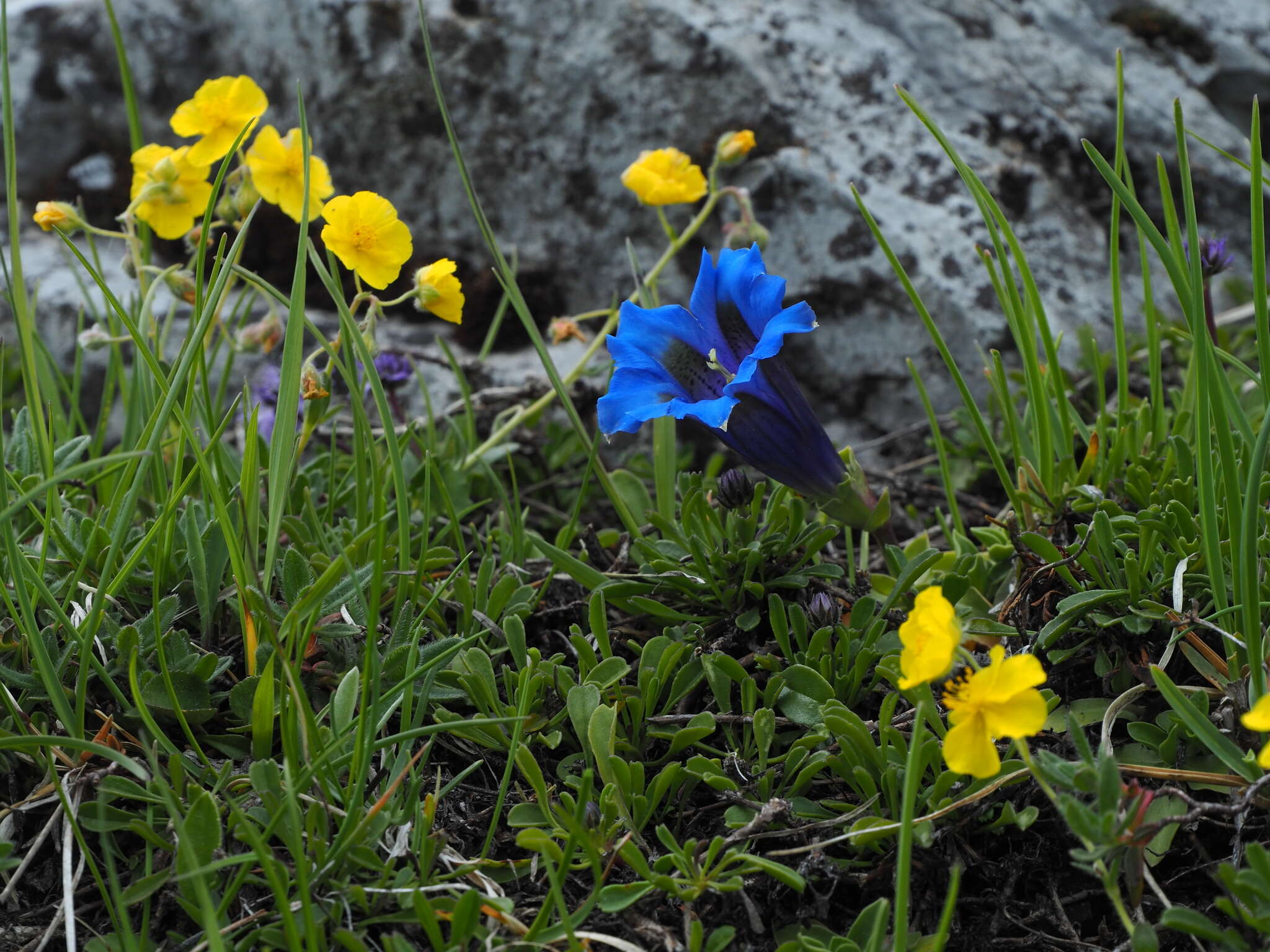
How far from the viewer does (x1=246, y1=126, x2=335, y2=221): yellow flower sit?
1699mm

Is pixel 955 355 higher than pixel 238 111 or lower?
lower

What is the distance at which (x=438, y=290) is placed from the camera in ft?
5.11

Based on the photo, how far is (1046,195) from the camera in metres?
2.80

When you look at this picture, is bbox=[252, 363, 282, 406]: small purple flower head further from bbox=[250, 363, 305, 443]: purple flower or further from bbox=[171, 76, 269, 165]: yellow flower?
bbox=[171, 76, 269, 165]: yellow flower

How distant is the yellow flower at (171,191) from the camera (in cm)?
173

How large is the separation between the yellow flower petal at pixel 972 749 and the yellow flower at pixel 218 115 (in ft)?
4.79

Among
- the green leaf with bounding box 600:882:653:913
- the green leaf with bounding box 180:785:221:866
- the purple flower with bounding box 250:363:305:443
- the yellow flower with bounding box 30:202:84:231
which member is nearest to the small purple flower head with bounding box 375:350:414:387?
the purple flower with bounding box 250:363:305:443

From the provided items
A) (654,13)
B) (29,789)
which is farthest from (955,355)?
(29,789)

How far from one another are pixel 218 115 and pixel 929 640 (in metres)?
1.45

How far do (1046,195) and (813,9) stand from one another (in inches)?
33.5

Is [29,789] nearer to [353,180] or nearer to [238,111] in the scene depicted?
[238,111]

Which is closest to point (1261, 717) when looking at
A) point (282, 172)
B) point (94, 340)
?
point (282, 172)

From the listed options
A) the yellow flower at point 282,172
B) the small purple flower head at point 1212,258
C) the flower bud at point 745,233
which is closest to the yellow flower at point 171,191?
the yellow flower at point 282,172

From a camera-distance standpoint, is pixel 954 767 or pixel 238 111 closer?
pixel 954 767
